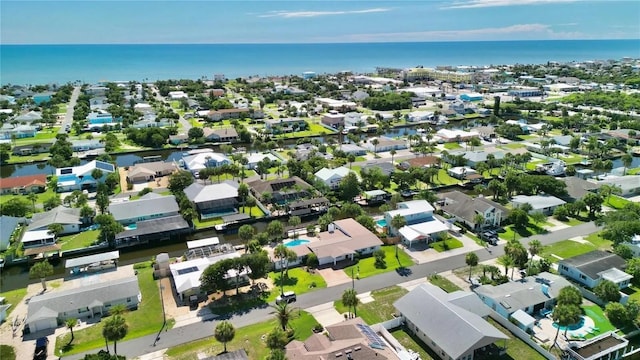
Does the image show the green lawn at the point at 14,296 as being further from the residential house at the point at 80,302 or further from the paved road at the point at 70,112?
the paved road at the point at 70,112

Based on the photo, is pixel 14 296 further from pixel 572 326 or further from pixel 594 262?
pixel 594 262

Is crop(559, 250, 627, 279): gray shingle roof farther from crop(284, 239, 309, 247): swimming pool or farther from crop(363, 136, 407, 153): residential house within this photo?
crop(363, 136, 407, 153): residential house

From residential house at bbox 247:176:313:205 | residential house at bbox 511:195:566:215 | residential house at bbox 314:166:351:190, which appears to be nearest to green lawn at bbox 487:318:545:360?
residential house at bbox 511:195:566:215

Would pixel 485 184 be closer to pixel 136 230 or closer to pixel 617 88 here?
pixel 136 230

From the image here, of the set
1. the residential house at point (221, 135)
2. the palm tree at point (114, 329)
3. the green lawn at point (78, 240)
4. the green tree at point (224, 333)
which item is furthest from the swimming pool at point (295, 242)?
the residential house at point (221, 135)

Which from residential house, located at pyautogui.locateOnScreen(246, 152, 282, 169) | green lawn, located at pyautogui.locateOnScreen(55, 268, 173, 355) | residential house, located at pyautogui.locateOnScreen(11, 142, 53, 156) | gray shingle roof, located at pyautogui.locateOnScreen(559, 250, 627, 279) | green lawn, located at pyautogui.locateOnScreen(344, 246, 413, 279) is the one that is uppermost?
residential house, located at pyautogui.locateOnScreen(11, 142, 53, 156)

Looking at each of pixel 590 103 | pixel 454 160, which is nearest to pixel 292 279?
pixel 454 160
